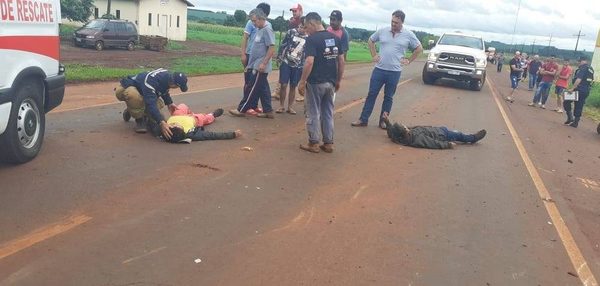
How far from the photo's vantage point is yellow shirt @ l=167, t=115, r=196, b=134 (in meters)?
7.40

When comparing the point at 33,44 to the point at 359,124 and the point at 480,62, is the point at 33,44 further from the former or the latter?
the point at 480,62

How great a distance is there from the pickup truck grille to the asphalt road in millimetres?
11788

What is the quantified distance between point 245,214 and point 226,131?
358 cm

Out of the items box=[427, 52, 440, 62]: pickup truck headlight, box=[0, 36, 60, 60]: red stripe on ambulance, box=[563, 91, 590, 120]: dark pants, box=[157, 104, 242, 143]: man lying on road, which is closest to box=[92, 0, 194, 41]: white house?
box=[427, 52, 440, 62]: pickup truck headlight

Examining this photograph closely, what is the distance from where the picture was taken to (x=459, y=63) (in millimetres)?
19953

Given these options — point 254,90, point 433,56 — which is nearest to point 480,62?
point 433,56

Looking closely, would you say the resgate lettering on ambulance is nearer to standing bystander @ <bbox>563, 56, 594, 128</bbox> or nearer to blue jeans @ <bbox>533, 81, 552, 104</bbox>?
standing bystander @ <bbox>563, 56, 594, 128</bbox>

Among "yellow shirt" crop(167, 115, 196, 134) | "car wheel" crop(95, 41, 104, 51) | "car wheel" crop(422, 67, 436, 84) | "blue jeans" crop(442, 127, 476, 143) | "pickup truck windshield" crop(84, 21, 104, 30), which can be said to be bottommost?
"car wheel" crop(95, 41, 104, 51)

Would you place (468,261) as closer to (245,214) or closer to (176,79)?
(245,214)

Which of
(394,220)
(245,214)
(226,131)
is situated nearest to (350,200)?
(394,220)

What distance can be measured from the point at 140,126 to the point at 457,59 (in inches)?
584

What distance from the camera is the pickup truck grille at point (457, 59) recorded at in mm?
19811

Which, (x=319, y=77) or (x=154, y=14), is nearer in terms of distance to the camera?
(x=319, y=77)

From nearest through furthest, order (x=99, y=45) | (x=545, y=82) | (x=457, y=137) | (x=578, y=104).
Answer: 1. (x=457, y=137)
2. (x=578, y=104)
3. (x=545, y=82)
4. (x=99, y=45)
